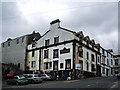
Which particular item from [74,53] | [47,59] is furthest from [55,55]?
[74,53]

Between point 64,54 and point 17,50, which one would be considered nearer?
point 64,54

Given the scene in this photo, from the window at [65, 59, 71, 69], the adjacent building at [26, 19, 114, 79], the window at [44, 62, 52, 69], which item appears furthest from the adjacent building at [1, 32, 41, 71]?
the window at [65, 59, 71, 69]

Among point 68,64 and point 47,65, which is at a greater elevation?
point 68,64

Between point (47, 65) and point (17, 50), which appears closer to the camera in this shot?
point (47, 65)

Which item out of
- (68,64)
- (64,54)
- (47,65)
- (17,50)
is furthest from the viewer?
(17,50)

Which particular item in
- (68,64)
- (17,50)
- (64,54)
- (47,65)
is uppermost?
(17,50)

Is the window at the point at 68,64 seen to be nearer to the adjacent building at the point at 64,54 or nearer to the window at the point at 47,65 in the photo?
the adjacent building at the point at 64,54

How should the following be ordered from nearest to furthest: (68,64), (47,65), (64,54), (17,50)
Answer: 1. (68,64)
2. (64,54)
3. (47,65)
4. (17,50)

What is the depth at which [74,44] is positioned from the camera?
4472 centimetres

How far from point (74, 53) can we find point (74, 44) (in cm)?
198

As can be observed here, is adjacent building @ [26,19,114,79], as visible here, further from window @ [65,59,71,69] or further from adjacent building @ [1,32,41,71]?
adjacent building @ [1,32,41,71]

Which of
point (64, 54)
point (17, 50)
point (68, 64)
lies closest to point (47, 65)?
point (64, 54)

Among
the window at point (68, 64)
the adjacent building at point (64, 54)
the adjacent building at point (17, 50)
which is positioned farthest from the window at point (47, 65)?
the adjacent building at point (17, 50)

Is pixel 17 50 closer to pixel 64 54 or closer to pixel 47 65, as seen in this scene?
pixel 47 65
